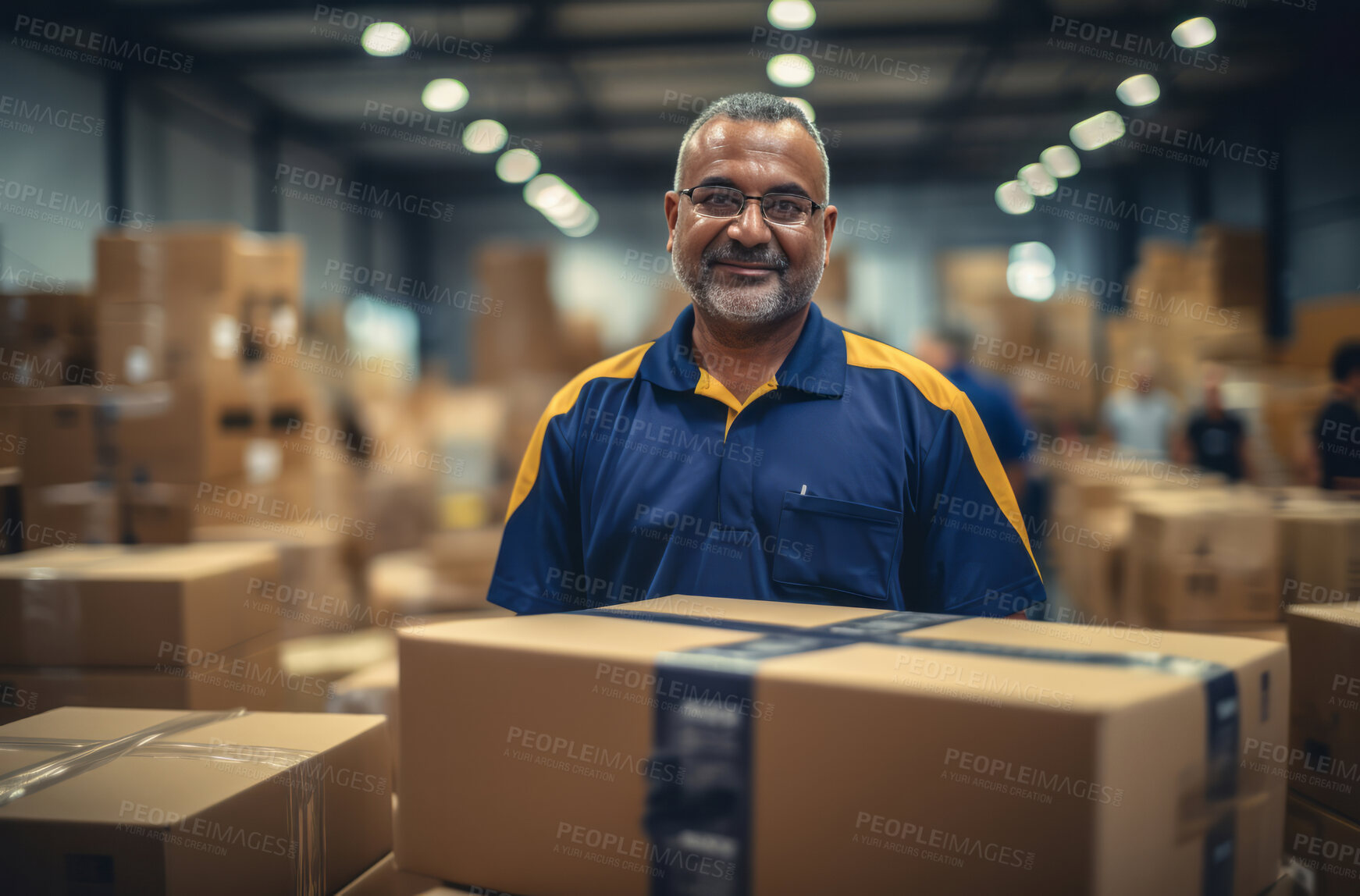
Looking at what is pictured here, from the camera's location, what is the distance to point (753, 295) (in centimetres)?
146

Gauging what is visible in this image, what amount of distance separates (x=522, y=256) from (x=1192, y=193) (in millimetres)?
8154

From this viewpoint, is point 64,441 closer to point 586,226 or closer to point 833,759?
point 833,759

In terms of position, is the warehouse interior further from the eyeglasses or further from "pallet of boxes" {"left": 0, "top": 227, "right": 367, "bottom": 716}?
the eyeglasses

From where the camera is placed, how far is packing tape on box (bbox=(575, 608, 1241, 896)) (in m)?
0.76

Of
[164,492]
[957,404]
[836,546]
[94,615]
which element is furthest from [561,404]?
[164,492]

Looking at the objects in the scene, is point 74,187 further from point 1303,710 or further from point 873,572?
point 1303,710

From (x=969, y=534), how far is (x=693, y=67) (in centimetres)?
661

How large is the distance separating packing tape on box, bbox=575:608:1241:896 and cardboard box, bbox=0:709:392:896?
0.52 m

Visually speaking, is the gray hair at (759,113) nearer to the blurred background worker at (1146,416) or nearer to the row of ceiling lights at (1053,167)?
the row of ceiling lights at (1053,167)

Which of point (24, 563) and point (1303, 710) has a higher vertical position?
point (24, 563)

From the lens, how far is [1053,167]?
9.37 metres

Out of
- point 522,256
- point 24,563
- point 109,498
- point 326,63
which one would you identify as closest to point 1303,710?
point 24,563

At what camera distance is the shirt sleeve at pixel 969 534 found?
1.38 meters

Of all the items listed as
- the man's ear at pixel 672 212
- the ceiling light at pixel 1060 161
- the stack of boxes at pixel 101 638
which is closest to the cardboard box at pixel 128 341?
the stack of boxes at pixel 101 638
